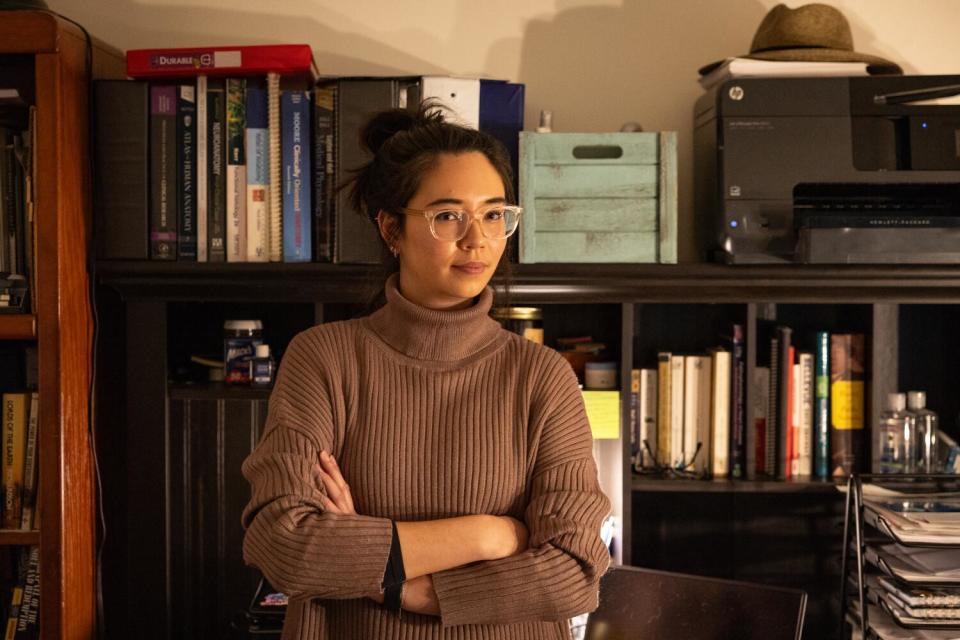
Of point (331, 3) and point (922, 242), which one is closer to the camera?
point (922, 242)

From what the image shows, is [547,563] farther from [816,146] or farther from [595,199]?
[816,146]

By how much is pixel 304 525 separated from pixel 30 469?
889 mm

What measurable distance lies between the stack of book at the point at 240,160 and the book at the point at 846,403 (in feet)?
2.59

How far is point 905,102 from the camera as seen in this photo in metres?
1.73

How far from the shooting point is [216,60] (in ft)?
5.75

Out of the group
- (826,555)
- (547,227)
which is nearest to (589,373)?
(547,227)

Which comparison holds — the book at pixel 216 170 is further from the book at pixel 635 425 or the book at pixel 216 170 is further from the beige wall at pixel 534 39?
the book at pixel 635 425

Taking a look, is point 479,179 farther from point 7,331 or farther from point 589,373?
point 7,331

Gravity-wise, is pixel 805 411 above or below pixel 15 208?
below

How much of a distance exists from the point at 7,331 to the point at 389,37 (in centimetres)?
97

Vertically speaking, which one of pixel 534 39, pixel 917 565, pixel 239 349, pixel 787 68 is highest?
pixel 534 39

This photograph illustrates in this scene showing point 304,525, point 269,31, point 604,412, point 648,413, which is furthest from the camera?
point 269,31

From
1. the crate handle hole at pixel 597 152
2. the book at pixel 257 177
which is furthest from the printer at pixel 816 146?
the book at pixel 257 177

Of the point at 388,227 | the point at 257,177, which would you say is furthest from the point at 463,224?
the point at 257,177
